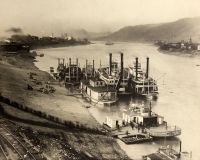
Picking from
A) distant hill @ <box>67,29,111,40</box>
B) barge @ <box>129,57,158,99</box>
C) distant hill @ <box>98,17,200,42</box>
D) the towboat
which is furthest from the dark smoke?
the towboat

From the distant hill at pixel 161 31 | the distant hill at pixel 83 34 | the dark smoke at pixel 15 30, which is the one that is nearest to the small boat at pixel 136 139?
the distant hill at pixel 161 31

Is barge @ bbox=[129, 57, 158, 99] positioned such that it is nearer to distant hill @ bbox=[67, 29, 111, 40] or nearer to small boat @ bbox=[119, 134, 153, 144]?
small boat @ bbox=[119, 134, 153, 144]

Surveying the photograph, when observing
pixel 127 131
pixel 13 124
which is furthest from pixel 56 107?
pixel 127 131

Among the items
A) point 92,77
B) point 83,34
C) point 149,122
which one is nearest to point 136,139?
point 149,122

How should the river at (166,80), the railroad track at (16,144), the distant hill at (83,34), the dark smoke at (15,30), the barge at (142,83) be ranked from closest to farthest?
the railroad track at (16,144) → the dark smoke at (15,30) → the distant hill at (83,34) → the river at (166,80) → the barge at (142,83)

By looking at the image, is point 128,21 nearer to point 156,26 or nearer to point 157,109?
point 156,26

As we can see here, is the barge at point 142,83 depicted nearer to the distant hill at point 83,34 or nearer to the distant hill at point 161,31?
the distant hill at point 161,31

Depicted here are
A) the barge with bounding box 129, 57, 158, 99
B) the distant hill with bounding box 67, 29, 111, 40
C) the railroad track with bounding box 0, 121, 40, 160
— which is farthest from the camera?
the barge with bounding box 129, 57, 158, 99
